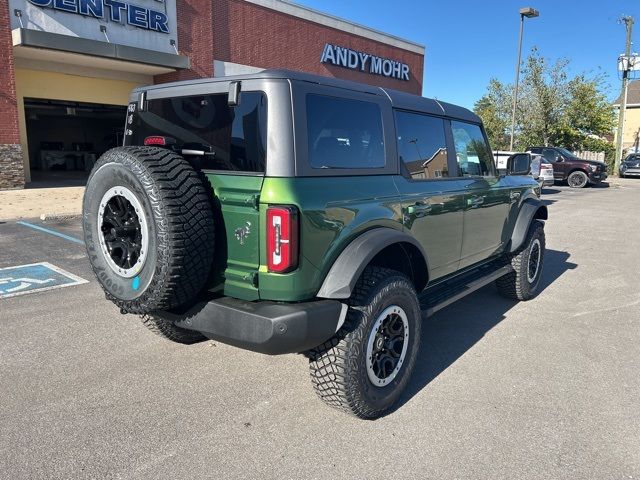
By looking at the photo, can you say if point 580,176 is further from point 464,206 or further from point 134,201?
→ point 134,201

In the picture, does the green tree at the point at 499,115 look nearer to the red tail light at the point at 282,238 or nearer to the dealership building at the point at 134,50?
the dealership building at the point at 134,50

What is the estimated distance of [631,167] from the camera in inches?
1168

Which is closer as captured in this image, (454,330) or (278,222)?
(278,222)

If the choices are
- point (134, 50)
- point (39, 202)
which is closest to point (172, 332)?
point (39, 202)

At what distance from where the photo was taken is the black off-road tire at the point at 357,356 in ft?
9.19

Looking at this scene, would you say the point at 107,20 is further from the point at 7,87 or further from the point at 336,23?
the point at 336,23

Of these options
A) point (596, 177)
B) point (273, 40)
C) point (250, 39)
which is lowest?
point (596, 177)

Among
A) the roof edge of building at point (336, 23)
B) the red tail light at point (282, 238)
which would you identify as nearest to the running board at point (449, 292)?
the red tail light at point (282, 238)

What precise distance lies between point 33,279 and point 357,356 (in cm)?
457

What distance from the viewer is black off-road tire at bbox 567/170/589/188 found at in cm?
2166

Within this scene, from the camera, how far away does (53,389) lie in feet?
10.7

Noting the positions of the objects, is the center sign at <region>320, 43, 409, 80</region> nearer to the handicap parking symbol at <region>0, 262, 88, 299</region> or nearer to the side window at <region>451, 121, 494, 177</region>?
the handicap parking symbol at <region>0, 262, 88, 299</region>

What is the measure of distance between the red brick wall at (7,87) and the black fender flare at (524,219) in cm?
1373

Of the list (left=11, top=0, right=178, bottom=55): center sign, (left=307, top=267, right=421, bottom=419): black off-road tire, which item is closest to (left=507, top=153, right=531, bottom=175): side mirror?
(left=307, top=267, right=421, bottom=419): black off-road tire
